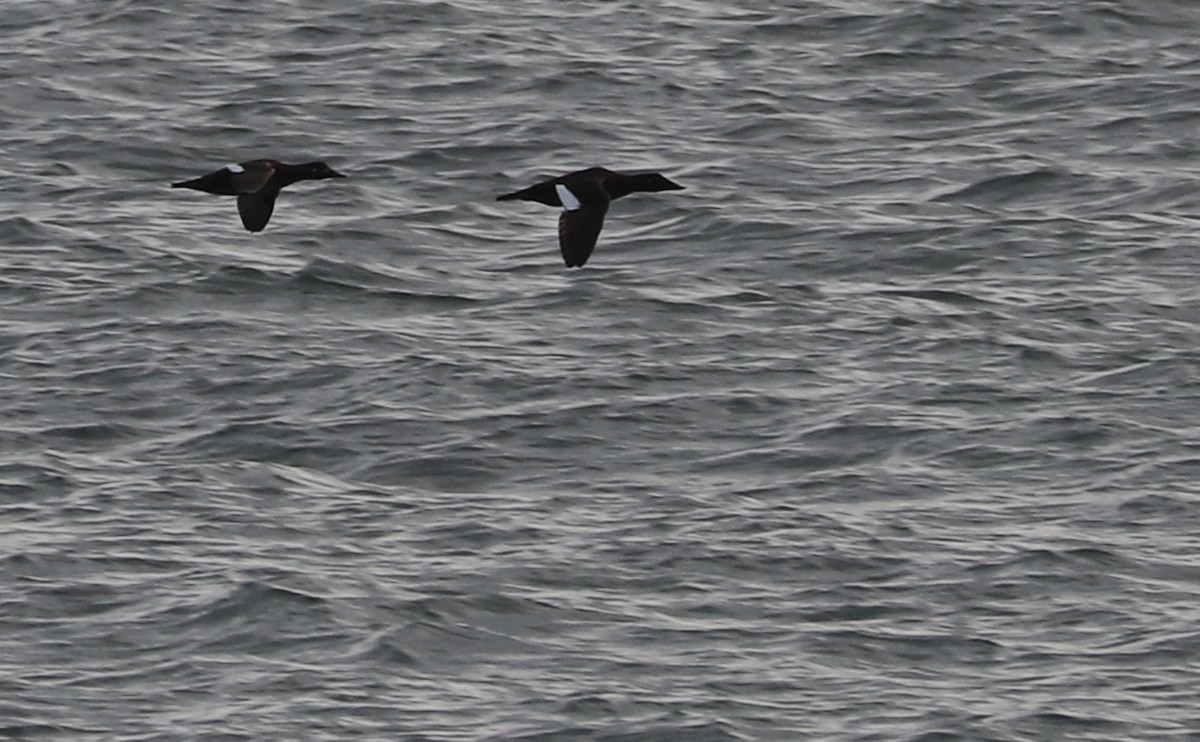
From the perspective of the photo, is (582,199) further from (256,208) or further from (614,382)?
(614,382)

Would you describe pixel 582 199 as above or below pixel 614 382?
above

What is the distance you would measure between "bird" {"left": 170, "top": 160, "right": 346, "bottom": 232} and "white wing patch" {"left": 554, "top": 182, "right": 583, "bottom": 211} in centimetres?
115

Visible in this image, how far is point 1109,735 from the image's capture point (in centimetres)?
1530

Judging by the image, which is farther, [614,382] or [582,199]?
[614,382]

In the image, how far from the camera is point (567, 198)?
600 inches

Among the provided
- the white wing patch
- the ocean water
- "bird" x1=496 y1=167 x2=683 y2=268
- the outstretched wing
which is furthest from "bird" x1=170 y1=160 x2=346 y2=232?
the ocean water

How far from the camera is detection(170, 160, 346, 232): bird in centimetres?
1550

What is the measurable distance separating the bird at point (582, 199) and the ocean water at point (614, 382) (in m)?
2.00

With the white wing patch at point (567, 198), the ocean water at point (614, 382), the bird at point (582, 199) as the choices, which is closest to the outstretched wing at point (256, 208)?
the bird at point (582, 199)

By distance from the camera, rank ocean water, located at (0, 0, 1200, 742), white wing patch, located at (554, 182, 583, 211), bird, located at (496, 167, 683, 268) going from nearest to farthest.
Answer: bird, located at (496, 167, 683, 268)
white wing patch, located at (554, 182, 583, 211)
ocean water, located at (0, 0, 1200, 742)

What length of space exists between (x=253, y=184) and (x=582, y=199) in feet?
4.95

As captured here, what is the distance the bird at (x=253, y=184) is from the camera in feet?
50.9

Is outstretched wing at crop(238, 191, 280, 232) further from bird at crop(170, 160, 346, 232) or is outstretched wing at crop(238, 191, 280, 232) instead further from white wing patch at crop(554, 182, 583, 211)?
white wing patch at crop(554, 182, 583, 211)

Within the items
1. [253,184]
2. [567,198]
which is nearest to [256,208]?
[253,184]
